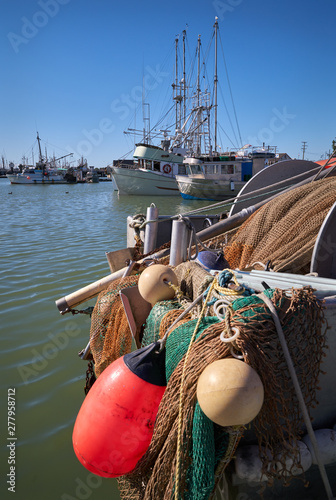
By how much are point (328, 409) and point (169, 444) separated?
1.14 m

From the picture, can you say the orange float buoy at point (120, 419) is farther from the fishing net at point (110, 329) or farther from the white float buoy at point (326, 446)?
the fishing net at point (110, 329)

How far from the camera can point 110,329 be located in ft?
10.8

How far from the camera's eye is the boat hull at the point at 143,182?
1388 inches

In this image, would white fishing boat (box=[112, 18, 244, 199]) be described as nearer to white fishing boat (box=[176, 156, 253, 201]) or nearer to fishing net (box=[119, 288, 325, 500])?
white fishing boat (box=[176, 156, 253, 201])

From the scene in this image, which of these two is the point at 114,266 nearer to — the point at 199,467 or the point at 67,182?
the point at 199,467

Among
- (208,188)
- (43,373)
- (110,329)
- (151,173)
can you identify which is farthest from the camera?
(151,173)

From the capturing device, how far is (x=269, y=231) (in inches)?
156

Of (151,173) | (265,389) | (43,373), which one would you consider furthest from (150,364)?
(151,173)

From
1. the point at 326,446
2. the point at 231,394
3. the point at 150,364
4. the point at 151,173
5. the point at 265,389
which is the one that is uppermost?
the point at 151,173

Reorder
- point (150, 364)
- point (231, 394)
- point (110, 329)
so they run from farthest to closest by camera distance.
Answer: point (110, 329) < point (150, 364) < point (231, 394)

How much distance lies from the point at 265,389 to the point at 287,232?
7.90 feet

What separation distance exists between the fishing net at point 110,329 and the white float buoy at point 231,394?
5.77 feet

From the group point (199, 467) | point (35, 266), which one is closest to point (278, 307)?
point (199, 467)

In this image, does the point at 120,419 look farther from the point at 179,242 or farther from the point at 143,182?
the point at 143,182
